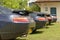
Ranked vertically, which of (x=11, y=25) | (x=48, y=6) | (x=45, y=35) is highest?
(x=48, y=6)

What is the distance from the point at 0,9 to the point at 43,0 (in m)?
27.4

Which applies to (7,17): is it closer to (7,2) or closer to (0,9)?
(0,9)

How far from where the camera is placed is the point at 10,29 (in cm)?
817

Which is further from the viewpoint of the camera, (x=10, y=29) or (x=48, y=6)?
(x=48, y=6)

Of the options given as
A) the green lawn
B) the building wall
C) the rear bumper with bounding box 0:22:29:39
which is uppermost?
the building wall

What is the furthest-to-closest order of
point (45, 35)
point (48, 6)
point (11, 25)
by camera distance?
point (48, 6), point (45, 35), point (11, 25)

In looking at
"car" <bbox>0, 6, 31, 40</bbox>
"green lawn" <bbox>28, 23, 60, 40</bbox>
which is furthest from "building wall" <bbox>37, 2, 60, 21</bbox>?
"car" <bbox>0, 6, 31, 40</bbox>

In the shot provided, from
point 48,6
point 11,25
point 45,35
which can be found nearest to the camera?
point 11,25

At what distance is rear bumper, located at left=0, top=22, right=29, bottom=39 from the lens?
8.15 metres

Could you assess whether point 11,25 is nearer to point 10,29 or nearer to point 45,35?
point 10,29

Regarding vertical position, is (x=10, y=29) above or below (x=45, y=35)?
above

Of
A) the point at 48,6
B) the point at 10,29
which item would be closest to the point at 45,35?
the point at 10,29

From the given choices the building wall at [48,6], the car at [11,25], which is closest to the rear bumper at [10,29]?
the car at [11,25]

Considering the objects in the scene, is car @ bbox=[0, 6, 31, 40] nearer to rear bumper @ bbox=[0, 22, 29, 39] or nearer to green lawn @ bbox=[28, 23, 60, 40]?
rear bumper @ bbox=[0, 22, 29, 39]
